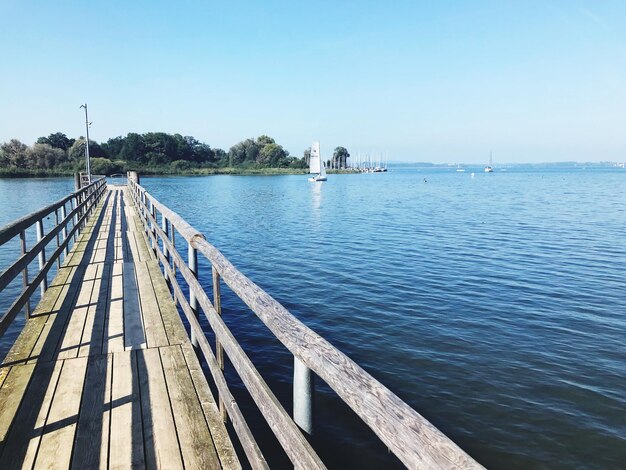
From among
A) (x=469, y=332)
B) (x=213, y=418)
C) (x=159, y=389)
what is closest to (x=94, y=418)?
(x=159, y=389)

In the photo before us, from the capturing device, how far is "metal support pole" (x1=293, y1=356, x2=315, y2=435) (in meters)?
1.89

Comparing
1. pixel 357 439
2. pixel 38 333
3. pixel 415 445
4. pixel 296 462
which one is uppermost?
pixel 415 445

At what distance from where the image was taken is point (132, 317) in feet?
18.6

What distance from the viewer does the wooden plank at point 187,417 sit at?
290cm

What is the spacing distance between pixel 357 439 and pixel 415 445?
4986mm

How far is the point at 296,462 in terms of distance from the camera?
179 centimetres

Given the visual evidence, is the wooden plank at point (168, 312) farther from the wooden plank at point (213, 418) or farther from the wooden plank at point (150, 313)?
the wooden plank at point (213, 418)

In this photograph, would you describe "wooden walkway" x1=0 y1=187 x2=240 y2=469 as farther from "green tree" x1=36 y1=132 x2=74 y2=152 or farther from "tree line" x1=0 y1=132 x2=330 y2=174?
"green tree" x1=36 y1=132 x2=74 y2=152

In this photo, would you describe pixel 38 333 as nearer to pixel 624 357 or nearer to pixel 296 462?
pixel 296 462

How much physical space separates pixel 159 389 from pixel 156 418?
446 millimetres

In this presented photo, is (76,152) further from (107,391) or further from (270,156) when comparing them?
(107,391)

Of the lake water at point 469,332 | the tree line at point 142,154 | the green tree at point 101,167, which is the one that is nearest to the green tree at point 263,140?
the tree line at point 142,154

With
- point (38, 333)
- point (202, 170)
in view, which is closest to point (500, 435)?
point (38, 333)

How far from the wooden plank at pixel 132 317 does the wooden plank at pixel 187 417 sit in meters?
0.51
